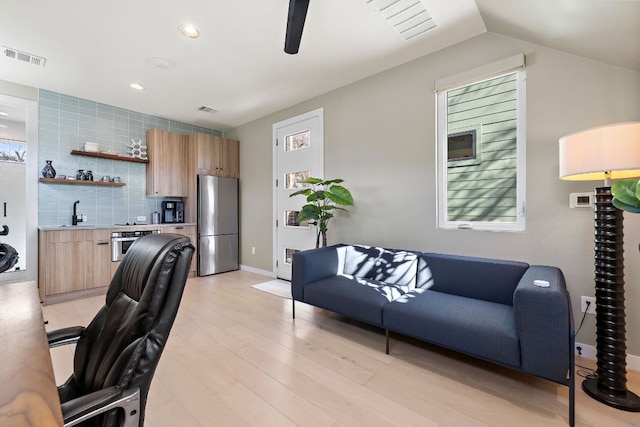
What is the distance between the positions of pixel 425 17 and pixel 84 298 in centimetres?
502

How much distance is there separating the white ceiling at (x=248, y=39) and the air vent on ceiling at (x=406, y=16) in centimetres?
6

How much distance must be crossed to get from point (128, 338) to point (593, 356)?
301cm

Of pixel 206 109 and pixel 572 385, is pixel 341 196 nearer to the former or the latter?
pixel 572 385

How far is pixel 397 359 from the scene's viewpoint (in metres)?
2.12

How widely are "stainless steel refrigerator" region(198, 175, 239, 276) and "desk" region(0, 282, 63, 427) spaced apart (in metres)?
3.70

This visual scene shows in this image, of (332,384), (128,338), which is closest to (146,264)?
(128,338)

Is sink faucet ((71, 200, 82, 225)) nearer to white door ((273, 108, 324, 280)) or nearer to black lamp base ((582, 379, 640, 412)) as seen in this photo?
white door ((273, 108, 324, 280))

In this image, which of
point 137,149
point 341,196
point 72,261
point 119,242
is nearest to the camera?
point 341,196

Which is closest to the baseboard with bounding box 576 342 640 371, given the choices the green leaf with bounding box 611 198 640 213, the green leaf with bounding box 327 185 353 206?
the green leaf with bounding box 611 198 640 213

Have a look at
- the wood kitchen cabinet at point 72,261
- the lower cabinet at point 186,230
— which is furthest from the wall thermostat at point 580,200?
the wood kitchen cabinet at point 72,261

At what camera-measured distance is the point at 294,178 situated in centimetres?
433

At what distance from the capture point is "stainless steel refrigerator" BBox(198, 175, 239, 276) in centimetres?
470

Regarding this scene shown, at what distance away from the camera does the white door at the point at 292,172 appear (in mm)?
4008

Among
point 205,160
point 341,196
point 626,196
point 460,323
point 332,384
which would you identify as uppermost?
point 205,160
